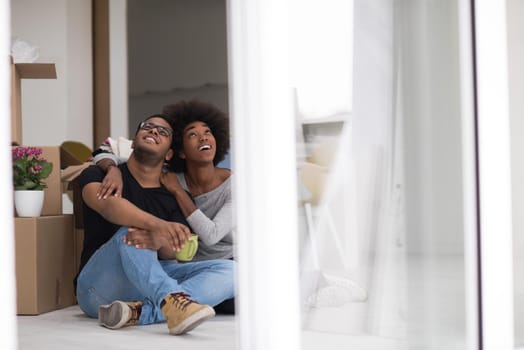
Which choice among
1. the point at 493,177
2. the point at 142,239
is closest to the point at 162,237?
the point at 142,239

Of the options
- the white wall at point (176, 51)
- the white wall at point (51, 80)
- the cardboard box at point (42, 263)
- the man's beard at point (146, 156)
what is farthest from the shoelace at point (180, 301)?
the white wall at point (176, 51)

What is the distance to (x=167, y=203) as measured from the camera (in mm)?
3236

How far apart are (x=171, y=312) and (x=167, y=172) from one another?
31.6 inches

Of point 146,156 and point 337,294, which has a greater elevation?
point 146,156

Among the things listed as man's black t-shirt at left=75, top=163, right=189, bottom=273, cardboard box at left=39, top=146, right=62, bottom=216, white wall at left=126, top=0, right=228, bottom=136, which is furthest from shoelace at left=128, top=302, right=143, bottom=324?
white wall at left=126, top=0, right=228, bottom=136

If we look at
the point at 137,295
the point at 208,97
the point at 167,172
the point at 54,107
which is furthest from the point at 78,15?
the point at 137,295

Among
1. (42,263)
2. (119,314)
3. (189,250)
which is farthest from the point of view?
(42,263)

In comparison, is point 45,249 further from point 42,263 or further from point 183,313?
point 183,313

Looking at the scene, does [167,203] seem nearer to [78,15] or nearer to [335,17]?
[335,17]

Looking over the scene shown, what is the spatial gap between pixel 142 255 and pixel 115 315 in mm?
251

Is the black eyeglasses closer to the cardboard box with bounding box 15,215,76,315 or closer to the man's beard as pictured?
the man's beard

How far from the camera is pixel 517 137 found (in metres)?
2.05

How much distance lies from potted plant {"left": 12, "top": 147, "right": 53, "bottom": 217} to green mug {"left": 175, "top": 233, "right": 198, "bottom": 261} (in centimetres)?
70

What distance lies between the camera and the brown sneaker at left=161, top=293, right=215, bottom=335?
2.64 metres
